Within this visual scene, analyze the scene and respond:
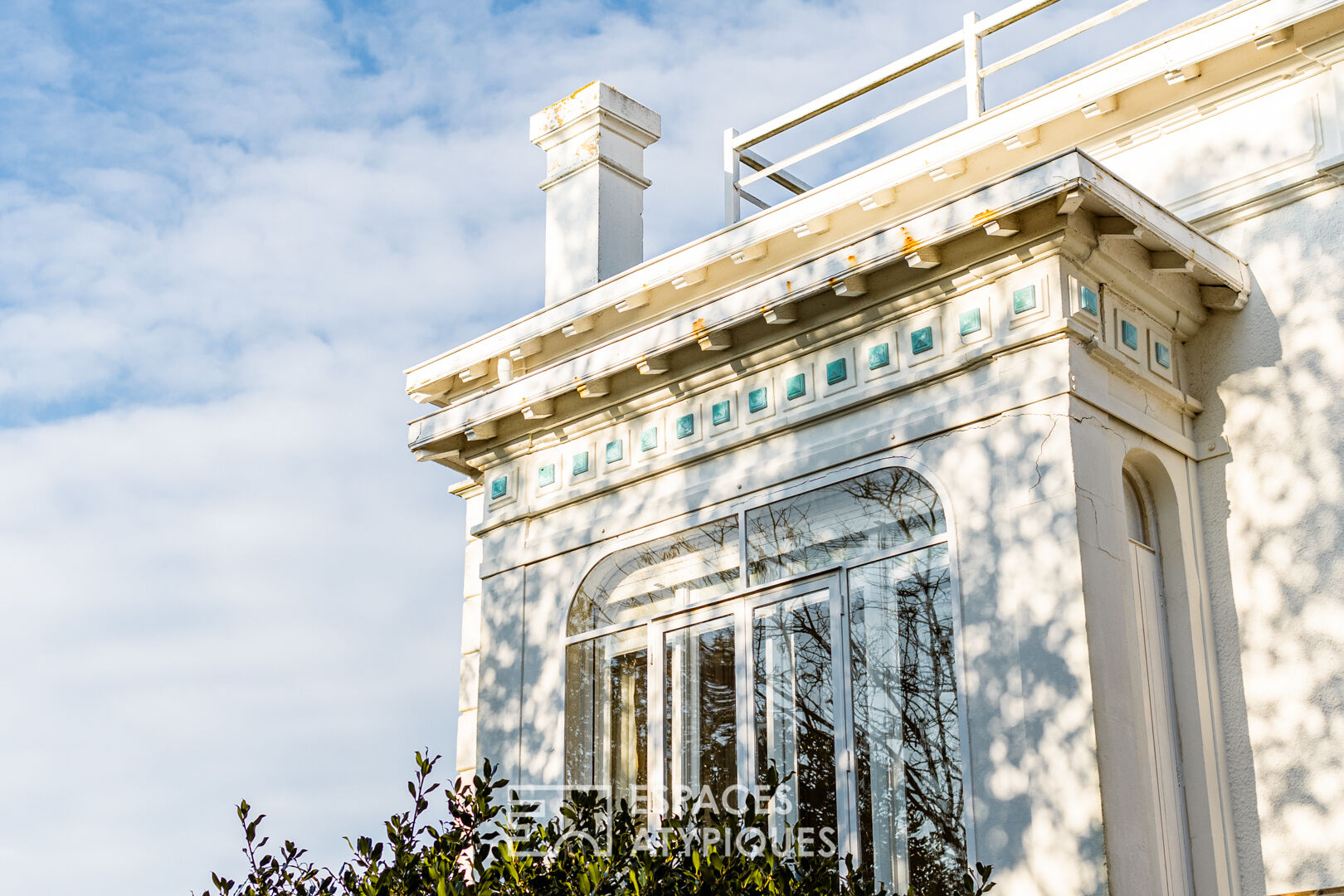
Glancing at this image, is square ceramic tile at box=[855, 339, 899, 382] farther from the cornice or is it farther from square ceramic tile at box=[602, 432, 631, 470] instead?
square ceramic tile at box=[602, 432, 631, 470]

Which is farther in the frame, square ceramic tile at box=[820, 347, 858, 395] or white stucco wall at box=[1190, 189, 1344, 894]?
square ceramic tile at box=[820, 347, 858, 395]

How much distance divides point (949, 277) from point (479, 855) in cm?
385

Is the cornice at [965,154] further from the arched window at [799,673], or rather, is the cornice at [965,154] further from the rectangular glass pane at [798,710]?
the rectangular glass pane at [798,710]

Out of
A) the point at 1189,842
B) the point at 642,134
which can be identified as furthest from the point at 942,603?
the point at 642,134

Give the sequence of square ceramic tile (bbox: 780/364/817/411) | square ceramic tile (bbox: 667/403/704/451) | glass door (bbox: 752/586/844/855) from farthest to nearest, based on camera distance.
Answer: square ceramic tile (bbox: 667/403/704/451) → square ceramic tile (bbox: 780/364/817/411) → glass door (bbox: 752/586/844/855)

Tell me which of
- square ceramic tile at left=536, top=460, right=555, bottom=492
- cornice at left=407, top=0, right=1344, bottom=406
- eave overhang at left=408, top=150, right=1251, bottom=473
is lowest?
square ceramic tile at left=536, top=460, right=555, bottom=492

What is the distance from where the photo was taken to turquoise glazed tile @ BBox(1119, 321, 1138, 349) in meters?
8.18

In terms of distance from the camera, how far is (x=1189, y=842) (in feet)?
25.5

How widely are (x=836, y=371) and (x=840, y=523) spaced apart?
34.0 inches

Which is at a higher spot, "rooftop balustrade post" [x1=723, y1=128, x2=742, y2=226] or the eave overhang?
"rooftop balustrade post" [x1=723, y1=128, x2=742, y2=226]

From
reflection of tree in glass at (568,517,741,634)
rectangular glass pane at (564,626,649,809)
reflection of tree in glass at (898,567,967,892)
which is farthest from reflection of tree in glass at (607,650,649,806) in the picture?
reflection of tree in glass at (898,567,967,892)

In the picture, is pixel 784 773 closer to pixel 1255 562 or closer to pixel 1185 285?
pixel 1255 562

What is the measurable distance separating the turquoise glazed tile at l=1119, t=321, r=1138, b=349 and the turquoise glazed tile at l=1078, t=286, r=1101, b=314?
9.3 inches

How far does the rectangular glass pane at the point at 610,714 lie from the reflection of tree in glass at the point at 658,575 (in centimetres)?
17
